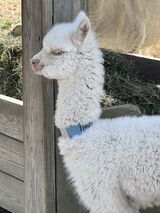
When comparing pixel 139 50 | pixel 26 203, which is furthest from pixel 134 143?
pixel 139 50

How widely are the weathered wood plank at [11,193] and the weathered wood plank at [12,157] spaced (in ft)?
0.16

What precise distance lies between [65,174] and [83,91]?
70 cm

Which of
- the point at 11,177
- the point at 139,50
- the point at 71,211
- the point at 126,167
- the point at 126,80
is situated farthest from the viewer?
the point at 139,50

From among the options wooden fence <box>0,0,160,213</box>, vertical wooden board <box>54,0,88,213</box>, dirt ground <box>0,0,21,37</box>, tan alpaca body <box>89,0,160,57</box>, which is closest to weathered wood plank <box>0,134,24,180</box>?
wooden fence <box>0,0,160,213</box>

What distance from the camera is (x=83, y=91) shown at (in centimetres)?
327

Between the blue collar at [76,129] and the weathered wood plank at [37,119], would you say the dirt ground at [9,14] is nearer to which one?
the weathered wood plank at [37,119]

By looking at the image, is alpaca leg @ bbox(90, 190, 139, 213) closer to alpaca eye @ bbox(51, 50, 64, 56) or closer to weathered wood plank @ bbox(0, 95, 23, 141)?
alpaca eye @ bbox(51, 50, 64, 56)

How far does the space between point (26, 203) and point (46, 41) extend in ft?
3.85

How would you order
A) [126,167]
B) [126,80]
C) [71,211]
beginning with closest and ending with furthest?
1. [126,167]
2. [71,211]
3. [126,80]

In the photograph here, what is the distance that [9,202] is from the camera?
4277 millimetres

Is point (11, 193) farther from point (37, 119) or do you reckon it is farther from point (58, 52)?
point (58, 52)

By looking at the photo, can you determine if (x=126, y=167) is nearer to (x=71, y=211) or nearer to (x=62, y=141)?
(x=62, y=141)

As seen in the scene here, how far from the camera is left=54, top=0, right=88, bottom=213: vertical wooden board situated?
11.7ft

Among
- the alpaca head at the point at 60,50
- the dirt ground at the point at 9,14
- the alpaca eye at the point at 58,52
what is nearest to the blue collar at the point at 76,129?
the alpaca head at the point at 60,50
